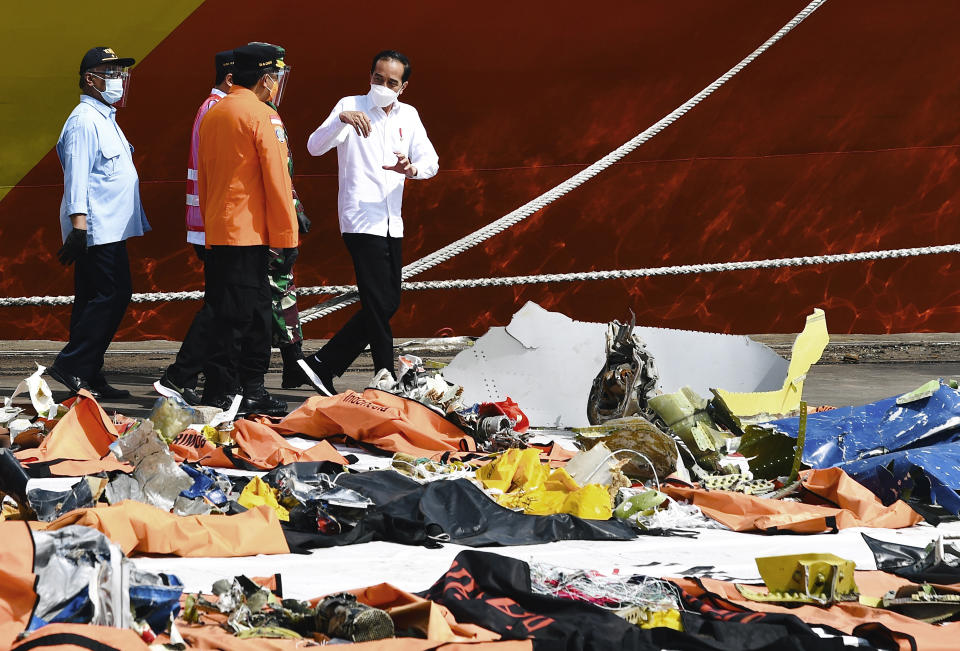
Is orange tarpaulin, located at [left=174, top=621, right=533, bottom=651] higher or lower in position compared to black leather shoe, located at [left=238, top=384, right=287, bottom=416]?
higher

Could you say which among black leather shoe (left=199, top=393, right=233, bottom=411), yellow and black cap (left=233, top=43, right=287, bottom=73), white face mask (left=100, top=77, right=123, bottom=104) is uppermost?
yellow and black cap (left=233, top=43, right=287, bottom=73)

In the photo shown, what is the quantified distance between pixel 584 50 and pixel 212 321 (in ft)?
8.57

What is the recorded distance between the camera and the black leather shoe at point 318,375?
5845 mm

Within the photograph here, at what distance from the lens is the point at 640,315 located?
7145 mm

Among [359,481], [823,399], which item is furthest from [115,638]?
[823,399]

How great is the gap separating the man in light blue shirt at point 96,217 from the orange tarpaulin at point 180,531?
2.51 meters

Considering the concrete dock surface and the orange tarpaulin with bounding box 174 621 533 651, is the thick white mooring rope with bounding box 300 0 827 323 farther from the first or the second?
the orange tarpaulin with bounding box 174 621 533 651

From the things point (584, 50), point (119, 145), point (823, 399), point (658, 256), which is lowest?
point (823, 399)

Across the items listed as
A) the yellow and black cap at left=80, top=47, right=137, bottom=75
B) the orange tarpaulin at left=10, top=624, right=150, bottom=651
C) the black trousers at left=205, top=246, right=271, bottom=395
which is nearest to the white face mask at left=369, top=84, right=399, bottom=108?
the black trousers at left=205, top=246, right=271, bottom=395

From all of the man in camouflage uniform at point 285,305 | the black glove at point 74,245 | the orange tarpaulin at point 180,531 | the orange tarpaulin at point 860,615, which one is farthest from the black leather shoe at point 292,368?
the orange tarpaulin at point 860,615

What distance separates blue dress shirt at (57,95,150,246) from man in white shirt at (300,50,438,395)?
84 centimetres

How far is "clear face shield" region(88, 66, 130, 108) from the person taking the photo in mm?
5758

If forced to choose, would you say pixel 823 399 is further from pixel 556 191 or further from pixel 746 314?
pixel 556 191

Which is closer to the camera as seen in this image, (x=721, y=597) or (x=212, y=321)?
(x=721, y=597)
